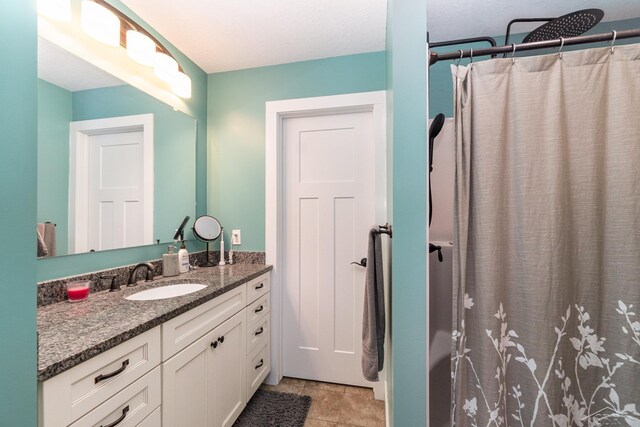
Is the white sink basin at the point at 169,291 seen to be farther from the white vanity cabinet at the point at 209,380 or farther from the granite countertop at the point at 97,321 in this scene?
the white vanity cabinet at the point at 209,380

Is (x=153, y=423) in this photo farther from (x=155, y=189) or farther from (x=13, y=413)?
(x=155, y=189)

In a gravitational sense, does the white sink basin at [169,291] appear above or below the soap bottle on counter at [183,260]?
below

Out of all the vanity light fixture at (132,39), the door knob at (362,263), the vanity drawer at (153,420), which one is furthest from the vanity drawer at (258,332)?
the vanity light fixture at (132,39)

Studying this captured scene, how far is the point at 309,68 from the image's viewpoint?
192cm

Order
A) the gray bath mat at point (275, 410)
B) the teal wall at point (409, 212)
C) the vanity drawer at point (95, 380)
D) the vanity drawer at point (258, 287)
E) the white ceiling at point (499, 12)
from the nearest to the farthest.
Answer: the vanity drawer at point (95, 380)
the teal wall at point (409, 212)
the white ceiling at point (499, 12)
the gray bath mat at point (275, 410)
the vanity drawer at point (258, 287)

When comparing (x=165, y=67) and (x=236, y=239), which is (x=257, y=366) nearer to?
(x=236, y=239)

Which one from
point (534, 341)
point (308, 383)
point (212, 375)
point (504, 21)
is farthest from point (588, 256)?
point (308, 383)

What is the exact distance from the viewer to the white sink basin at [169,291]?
1.29 m

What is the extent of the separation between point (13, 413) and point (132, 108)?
147 centimetres

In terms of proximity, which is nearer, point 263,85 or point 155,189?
point 155,189

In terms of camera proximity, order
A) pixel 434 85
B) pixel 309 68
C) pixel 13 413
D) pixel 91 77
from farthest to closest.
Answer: pixel 309 68 → pixel 434 85 → pixel 91 77 → pixel 13 413

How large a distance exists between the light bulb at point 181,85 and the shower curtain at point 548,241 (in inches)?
66.8

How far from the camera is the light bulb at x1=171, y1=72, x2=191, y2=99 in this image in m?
1.67

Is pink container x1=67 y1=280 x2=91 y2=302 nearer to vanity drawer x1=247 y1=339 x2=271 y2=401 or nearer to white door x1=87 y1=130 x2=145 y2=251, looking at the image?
white door x1=87 y1=130 x2=145 y2=251
